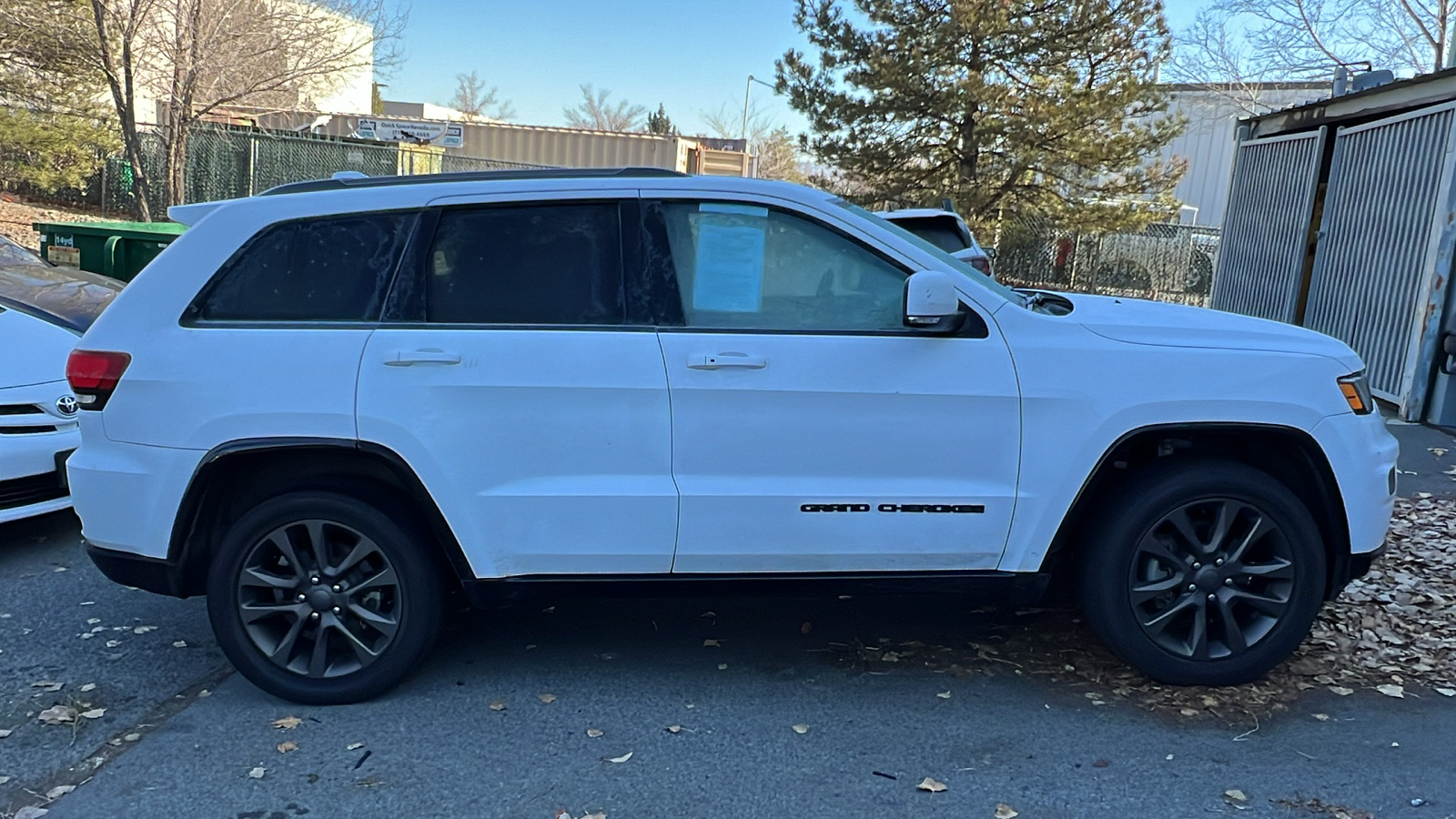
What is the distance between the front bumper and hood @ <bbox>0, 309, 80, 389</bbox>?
2.13 metres

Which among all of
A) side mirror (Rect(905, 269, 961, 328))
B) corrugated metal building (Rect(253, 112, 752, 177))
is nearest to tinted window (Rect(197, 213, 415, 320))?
side mirror (Rect(905, 269, 961, 328))

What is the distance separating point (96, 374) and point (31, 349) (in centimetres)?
254

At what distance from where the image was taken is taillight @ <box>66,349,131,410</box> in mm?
3777

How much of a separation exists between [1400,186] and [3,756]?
1034 cm

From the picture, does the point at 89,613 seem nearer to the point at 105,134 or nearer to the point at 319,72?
the point at 319,72

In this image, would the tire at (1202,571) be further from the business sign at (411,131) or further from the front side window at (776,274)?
the business sign at (411,131)

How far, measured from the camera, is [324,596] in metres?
3.87

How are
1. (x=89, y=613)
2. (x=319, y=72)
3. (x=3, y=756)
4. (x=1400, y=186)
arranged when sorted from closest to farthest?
(x=3, y=756) → (x=89, y=613) → (x=1400, y=186) → (x=319, y=72)

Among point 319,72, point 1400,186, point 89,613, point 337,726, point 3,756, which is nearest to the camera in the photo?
point 3,756

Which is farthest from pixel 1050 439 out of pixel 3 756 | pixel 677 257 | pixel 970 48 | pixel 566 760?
pixel 970 48

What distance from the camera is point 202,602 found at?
4.98 meters

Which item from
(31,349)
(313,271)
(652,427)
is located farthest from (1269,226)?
(31,349)

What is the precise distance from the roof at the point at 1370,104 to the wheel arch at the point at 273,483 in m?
8.64

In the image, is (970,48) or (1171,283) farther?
(1171,283)
